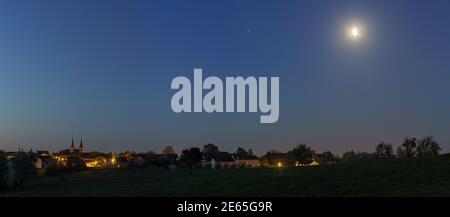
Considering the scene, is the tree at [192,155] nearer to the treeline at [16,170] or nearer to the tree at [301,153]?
the treeline at [16,170]

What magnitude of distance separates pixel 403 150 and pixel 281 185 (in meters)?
114

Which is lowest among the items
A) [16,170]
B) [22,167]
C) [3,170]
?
[16,170]

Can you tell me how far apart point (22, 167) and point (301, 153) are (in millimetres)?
116941

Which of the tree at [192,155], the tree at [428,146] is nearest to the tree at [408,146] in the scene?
the tree at [428,146]

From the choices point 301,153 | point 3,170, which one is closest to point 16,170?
point 3,170

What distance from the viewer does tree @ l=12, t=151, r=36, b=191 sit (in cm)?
11031

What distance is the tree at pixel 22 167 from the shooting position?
110 meters

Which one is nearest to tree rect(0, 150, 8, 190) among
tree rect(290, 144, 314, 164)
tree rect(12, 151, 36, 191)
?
tree rect(12, 151, 36, 191)

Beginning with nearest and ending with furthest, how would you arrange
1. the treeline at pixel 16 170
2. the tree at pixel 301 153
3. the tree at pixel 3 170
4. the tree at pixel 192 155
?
the treeline at pixel 16 170 → the tree at pixel 3 170 → the tree at pixel 192 155 → the tree at pixel 301 153

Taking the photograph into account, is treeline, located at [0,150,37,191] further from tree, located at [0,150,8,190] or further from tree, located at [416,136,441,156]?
tree, located at [416,136,441,156]

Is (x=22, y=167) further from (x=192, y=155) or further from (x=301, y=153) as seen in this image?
(x=301, y=153)

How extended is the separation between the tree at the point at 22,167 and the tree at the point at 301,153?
109205 millimetres

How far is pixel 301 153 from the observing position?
191875 millimetres
